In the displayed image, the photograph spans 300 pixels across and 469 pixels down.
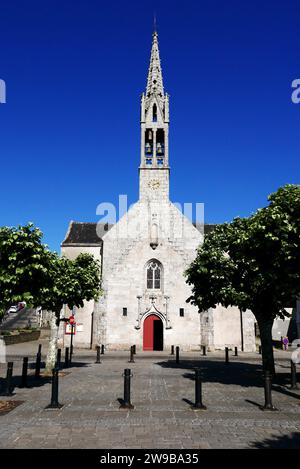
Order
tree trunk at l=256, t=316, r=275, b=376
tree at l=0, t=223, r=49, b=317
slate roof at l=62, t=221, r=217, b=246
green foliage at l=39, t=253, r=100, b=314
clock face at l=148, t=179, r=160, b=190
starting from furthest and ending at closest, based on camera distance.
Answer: slate roof at l=62, t=221, r=217, b=246 → clock face at l=148, t=179, r=160, b=190 → green foliage at l=39, t=253, r=100, b=314 → tree trunk at l=256, t=316, r=275, b=376 → tree at l=0, t=223, r=49, b=317

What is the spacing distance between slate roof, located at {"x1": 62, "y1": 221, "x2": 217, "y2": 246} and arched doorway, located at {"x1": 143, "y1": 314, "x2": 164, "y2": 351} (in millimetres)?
11767

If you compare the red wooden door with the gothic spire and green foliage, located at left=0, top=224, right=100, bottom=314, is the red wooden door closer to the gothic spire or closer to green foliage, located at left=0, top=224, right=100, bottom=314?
green foliage, located at left=0, top=224, right=100, bottom=314

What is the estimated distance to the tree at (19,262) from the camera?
36.4 feet

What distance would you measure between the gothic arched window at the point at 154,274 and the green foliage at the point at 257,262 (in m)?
15.0

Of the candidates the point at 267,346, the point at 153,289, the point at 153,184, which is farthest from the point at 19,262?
the point at 153,184

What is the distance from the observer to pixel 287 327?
47375 mm

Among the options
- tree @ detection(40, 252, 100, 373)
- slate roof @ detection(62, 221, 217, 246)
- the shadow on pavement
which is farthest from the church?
the shadow on pavement

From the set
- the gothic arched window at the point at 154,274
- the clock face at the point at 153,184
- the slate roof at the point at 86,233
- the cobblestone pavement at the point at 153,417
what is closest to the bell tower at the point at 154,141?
the clock face at the point at 153,184

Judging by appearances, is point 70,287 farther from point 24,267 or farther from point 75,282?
point 24,267

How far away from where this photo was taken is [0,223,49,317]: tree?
11.1 metres

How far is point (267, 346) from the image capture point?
16.0m
